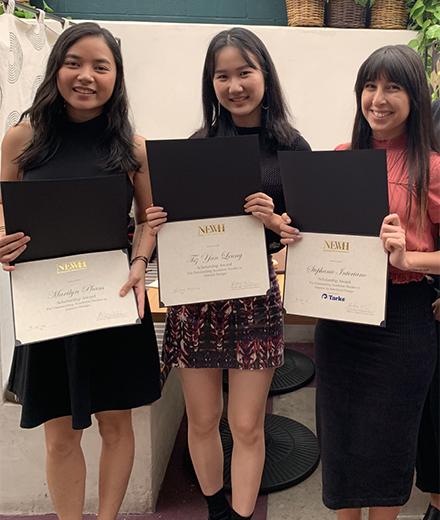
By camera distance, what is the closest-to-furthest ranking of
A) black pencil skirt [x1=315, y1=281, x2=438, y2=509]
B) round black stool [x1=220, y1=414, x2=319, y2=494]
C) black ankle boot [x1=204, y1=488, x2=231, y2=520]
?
1. black pencil skirt [x1=315, y1=281, x2=438, y2=509]
2. black ankle boot [x1=204, y1=488, x2=231, y2=520]
3. round black stool [x1=220, y1=414, x2=319, y2=494]

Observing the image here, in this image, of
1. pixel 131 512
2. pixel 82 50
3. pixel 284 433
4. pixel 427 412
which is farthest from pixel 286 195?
pixel 284 433

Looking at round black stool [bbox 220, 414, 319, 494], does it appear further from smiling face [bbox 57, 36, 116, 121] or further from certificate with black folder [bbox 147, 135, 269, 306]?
smiling face [bbox 57, 36, 116, 121]

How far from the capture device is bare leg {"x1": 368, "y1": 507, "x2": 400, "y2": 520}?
1284 mm

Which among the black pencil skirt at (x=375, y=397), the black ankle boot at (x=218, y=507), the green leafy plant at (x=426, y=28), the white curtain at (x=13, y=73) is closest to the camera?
the black pencil skirt at (x=375, y=397)

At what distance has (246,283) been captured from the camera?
1.23 meters

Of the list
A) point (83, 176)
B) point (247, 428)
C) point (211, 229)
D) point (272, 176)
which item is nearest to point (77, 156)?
point (83, 176)

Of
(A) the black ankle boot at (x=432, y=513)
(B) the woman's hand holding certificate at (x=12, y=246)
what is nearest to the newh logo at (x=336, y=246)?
(B) the woman's hand holding certificate at (x=12, y=246)

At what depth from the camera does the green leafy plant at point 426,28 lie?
2.46 meters

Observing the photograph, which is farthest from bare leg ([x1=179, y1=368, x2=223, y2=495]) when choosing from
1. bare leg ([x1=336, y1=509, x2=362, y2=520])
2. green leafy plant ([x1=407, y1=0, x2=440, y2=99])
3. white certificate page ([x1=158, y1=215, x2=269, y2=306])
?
green leafy plant ([x1=407, y1=0, x2=440, y2=99])

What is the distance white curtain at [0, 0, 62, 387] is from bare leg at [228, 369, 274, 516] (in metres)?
0.80

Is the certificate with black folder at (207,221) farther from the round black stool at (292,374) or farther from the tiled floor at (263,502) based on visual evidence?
the round black stool at (292,374)

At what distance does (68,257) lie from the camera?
3.78ft

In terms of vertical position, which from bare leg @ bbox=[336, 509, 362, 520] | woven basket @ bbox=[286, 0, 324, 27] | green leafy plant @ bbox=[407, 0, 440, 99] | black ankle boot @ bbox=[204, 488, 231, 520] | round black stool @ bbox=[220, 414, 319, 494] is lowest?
round black stool @ bbox=[220, 414, 319, 494]

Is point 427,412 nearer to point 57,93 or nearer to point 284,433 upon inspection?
point 284,433
